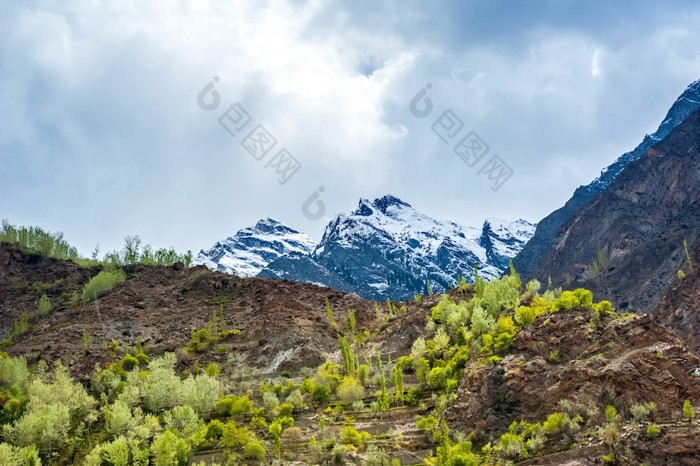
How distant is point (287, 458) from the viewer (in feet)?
132

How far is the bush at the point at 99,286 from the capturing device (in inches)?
3199

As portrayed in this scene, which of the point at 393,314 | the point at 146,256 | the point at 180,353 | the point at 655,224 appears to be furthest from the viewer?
the point at 655,224

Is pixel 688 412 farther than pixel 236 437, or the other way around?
pixel 236 437

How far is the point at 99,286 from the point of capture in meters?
82.8

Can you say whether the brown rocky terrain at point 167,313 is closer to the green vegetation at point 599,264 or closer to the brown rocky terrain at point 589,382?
the brown rocky terrain at point 589,382

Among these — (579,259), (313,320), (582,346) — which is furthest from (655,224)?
(582,346)

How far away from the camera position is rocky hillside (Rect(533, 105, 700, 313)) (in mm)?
122562

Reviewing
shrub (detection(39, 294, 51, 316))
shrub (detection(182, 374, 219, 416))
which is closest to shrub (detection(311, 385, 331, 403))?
shrub (detection(182, 374, 219, 416))

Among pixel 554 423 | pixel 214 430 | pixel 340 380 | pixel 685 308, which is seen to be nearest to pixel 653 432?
pixel 554 423

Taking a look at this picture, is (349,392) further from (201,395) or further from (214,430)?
(201,395)

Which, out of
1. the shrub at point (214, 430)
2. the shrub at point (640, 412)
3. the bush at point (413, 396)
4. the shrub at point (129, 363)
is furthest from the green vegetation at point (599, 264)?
the shrub at point (214, 430)

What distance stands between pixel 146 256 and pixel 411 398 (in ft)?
232

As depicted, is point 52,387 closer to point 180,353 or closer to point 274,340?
point 180,353

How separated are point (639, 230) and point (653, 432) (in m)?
142
